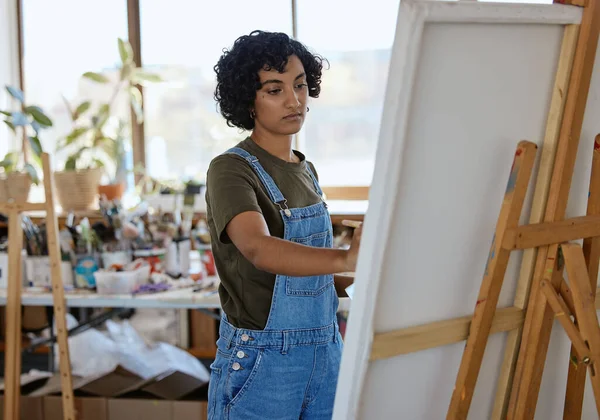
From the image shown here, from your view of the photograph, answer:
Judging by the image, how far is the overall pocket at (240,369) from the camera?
152 cm

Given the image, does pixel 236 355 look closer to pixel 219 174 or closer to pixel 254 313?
pixel 254 313

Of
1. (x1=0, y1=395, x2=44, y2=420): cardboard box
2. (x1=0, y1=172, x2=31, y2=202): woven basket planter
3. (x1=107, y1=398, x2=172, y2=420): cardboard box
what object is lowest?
(x1=0, y1=395, x2=44, y2=420): cardboard box

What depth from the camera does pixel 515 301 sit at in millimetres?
1379

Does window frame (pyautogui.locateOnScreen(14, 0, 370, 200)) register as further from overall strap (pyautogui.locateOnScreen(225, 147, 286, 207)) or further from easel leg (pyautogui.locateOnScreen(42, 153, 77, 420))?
overall strap (pyautogui.locateOnScreen(225, 147, 286, 207))

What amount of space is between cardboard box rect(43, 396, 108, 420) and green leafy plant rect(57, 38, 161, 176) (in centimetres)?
157

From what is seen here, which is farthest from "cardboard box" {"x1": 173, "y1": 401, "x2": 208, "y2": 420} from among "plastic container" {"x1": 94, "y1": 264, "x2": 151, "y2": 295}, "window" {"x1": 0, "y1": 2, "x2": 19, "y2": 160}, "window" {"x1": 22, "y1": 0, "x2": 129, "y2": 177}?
"window" {"x1": 0, "y1": 2, "x2": 19, "y2": 160}

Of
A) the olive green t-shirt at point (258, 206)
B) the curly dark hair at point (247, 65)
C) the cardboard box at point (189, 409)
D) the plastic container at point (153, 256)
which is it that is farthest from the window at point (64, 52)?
the olive green t-shirt at point (258, 206)

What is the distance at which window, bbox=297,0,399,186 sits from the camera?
4.09 meters

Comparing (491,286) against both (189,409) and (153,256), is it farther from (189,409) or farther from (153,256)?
(153,256)

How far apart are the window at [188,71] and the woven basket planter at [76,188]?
42cm

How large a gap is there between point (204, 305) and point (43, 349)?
6.05ft

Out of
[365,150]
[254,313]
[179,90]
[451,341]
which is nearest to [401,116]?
[451,341]

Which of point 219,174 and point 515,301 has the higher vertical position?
point 219,174

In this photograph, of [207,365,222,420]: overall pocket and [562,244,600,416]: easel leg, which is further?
[207,365,222,420]: overall pocket
